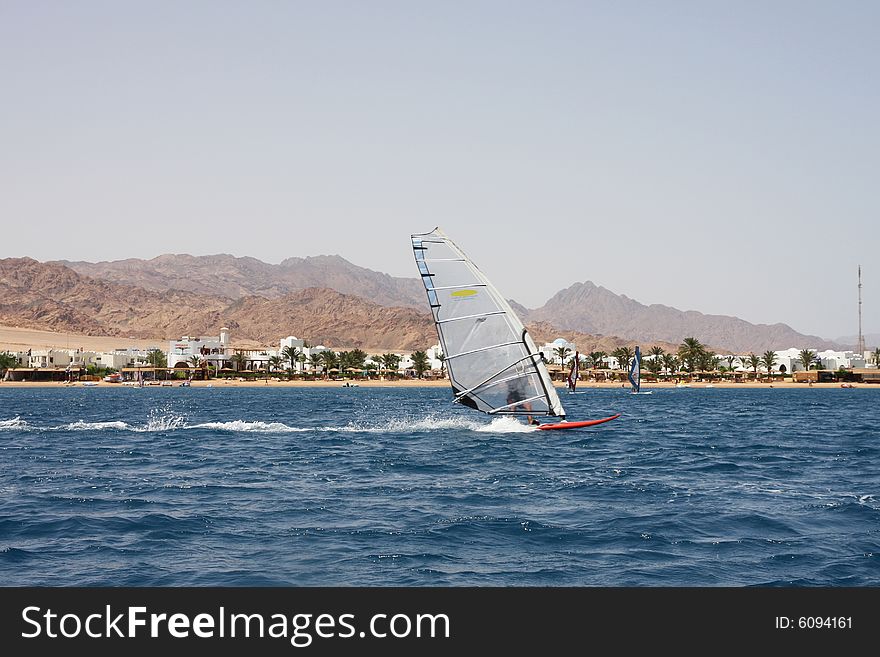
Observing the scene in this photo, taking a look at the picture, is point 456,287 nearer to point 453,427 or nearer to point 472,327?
point 472,327

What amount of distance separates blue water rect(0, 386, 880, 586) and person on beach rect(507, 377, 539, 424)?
179 centimetres

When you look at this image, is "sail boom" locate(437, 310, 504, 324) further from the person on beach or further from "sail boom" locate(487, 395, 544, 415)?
"sail boom" locate(487, 395, 544, 415)

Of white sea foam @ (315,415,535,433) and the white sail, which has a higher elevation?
the white sail

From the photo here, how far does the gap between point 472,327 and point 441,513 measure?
1971 centimetres

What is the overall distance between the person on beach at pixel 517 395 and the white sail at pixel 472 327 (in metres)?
0.06

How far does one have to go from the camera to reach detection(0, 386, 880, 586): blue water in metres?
16.4

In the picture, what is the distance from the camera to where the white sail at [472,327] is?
4141cm

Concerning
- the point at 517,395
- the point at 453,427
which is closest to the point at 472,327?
the point at 517,395

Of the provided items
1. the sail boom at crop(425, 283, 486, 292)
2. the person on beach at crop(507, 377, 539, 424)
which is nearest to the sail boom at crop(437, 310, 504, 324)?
the sail boom at crop(425, 283, 486, 292)
